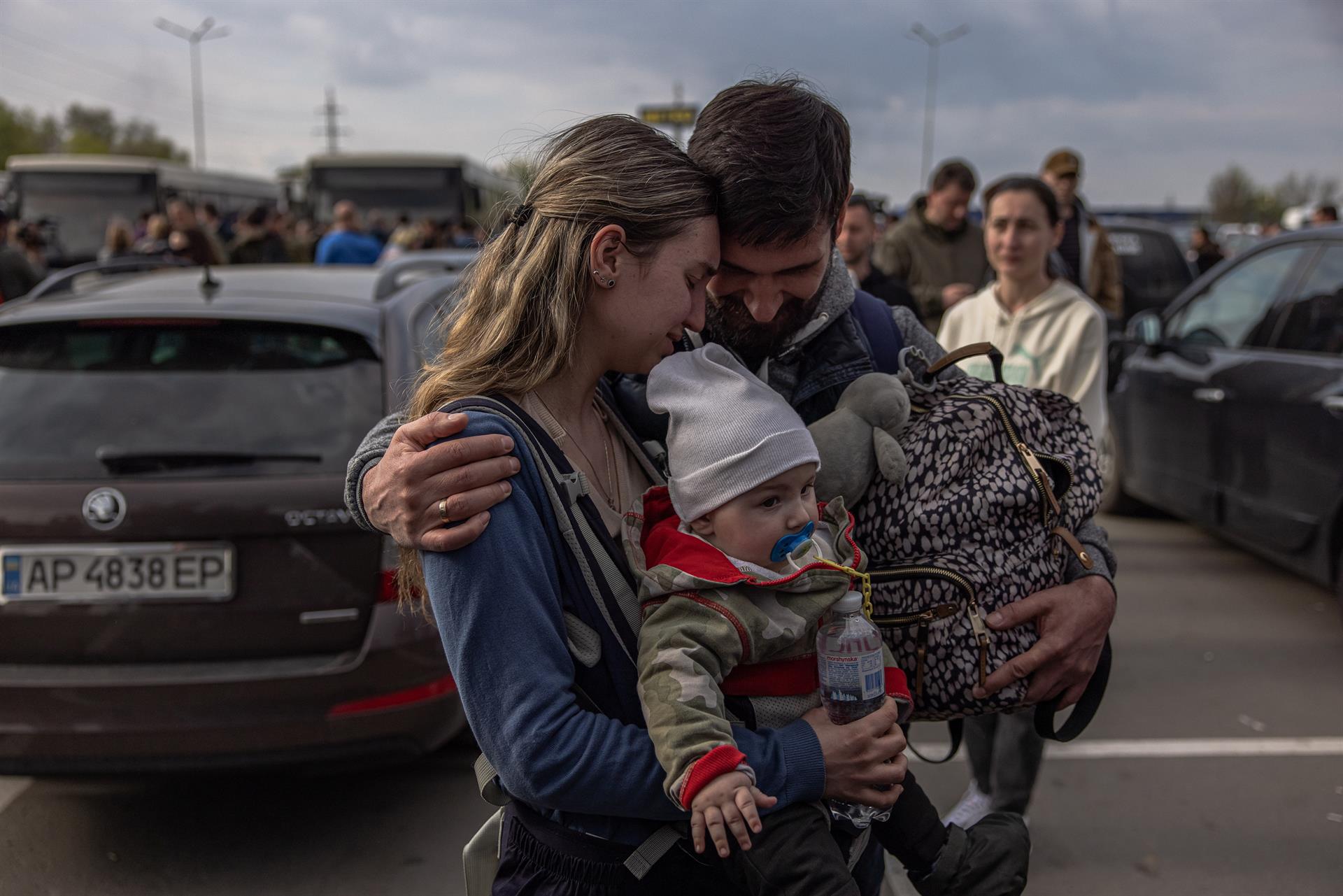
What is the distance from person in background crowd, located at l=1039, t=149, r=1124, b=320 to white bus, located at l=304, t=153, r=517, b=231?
1271cm

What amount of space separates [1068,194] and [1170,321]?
1231 mm

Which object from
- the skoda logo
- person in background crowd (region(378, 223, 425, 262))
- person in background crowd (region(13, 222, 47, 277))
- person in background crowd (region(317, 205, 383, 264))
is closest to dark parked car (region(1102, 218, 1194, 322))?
person in background crowd (region(317, 205, 383, 264))

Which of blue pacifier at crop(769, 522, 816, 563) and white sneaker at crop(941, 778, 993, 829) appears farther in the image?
white sneaker at crop(941, 778, 993, 829)

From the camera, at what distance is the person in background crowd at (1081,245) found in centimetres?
550

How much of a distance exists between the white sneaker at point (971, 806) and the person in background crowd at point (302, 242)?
36.0 feet

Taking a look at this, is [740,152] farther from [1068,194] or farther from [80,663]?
[1068,194]

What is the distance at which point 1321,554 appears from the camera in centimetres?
502

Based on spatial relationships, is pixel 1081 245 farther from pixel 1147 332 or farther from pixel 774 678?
pixel 774 678

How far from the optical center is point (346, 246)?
10.9 meters

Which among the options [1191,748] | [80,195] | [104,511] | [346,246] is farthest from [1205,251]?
[80,195]

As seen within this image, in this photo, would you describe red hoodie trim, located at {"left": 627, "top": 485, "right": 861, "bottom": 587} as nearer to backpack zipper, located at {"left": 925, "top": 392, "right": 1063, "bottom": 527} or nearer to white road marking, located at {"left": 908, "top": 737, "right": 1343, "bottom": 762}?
backpack zipper, located at {"left": 925, "top": 392, "right": 1063, "bottom": 527}

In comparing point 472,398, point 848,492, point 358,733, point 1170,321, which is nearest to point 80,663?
point 358,733

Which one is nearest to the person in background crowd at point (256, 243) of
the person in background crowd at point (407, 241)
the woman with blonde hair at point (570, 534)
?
the person in background crowd at point (407, 241)

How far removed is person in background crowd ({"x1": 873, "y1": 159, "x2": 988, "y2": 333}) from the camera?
6.10 m
